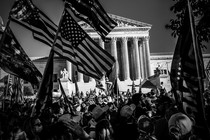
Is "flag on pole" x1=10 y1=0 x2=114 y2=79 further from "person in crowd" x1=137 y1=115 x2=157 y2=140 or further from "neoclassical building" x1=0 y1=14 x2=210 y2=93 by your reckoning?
"neoclassical building" x1=0 y1=14 x2=210 y2=93

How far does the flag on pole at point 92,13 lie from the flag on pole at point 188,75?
2372 mm

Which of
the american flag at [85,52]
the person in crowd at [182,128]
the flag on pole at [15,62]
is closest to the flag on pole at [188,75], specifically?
the person in crowd at [182,128]

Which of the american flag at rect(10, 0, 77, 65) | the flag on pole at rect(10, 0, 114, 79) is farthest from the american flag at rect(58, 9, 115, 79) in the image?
the american flag at rect(10, 0, 77, 65)

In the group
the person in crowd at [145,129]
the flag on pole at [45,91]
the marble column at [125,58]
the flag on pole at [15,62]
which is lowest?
the person in crowd at [145,129]

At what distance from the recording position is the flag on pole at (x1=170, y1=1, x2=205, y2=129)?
3461 millimetres

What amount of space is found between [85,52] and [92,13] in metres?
1.09

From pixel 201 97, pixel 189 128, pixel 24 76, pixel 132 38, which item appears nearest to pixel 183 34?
pixel 201 97

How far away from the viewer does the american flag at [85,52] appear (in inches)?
225

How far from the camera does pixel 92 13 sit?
5.58 metres

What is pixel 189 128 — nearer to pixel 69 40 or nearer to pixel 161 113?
pixel 161 113

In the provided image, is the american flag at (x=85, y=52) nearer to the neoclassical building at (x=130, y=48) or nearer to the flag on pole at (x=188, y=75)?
the flag on pole at (x=188, y=75)

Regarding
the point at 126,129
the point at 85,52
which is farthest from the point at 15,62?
the point at 126,129

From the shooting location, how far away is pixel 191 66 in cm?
378

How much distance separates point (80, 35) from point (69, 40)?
0.35m
